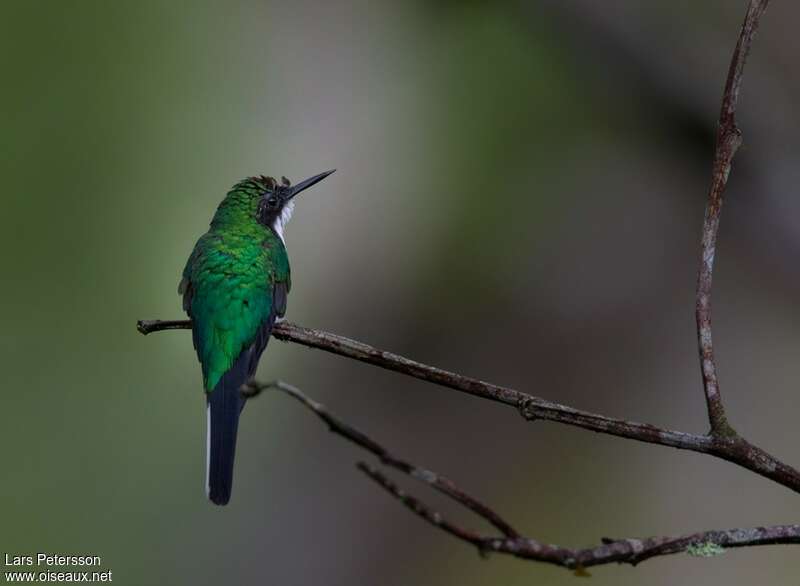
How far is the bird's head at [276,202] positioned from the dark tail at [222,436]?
3.53 feet

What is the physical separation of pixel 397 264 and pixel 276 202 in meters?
2.09

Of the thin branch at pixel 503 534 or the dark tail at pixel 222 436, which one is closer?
the thin branch at pixel 503 534

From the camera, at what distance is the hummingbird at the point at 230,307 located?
2.91 meters

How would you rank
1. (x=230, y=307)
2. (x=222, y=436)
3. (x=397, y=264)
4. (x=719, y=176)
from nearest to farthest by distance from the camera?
(x=719, y=176) < (x=222, y=436) < (x=230, y=307) < (x=397, y=264)

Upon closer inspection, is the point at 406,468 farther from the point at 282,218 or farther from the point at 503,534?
the point at 282,218

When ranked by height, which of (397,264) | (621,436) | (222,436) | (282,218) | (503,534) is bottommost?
(503,534)

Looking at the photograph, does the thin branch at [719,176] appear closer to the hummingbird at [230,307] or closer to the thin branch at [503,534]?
the thin branch at [503,534]

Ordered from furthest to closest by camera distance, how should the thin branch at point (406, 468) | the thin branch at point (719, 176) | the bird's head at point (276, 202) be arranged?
the bird's head at point (276, 202) → the thin branch at point (719, 176) → the thin branch at point (406, 468)

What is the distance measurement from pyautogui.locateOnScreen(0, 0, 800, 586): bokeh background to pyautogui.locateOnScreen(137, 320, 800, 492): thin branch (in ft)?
9.98

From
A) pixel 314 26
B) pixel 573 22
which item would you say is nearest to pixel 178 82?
pixel 314 26

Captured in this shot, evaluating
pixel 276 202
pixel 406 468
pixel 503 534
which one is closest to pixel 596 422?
pixel 503 534

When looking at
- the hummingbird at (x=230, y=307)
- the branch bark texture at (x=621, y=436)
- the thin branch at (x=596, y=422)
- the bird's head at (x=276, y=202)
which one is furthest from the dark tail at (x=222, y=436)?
the bird's head at (x=276, y=202)

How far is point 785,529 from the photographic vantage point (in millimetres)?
1441

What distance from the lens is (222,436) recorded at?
109 inches
